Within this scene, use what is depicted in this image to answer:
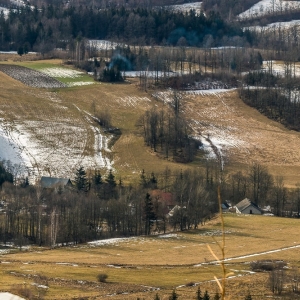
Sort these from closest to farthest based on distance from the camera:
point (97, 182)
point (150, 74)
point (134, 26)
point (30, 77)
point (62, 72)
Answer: point (97, 182), point (30, 77), point (62, 72), point (150, 74), point (134, 26)

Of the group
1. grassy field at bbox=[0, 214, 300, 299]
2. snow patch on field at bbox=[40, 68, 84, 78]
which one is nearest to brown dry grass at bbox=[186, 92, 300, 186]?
snow patch on field at bbox=[40, 68, 84, 78]

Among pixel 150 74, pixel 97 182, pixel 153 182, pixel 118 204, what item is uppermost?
pixel 150 74

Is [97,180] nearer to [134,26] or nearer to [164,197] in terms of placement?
[164,197]

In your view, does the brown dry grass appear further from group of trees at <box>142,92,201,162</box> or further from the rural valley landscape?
group of trees at <box>142,92,201,162</box>

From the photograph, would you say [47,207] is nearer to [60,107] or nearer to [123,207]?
[123,207]

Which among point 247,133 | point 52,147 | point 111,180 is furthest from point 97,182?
point 247,133

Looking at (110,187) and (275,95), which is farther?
(275,95)
